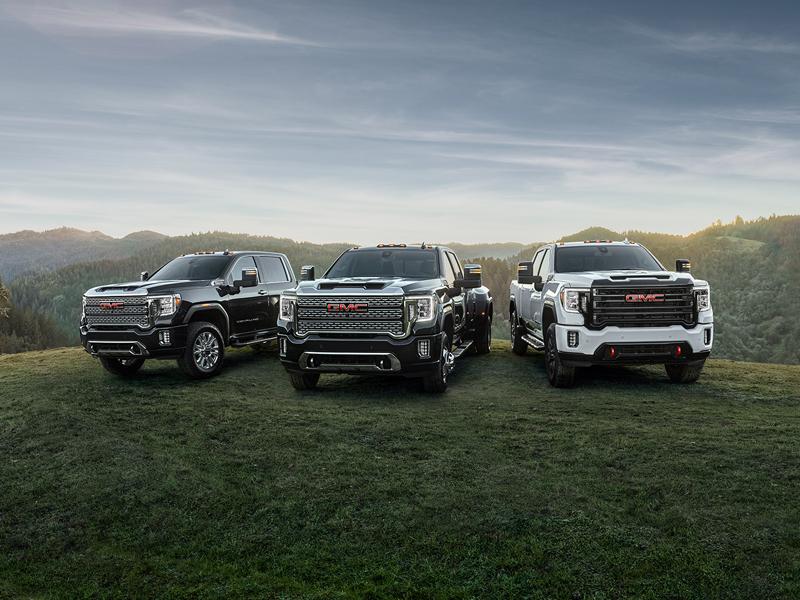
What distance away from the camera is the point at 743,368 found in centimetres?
1277

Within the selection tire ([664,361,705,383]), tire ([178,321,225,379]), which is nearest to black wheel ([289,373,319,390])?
tire ([178,321,225,379])

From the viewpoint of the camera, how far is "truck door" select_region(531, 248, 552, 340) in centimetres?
1143

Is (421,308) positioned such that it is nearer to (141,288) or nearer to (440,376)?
(440,376)

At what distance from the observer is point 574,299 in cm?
969

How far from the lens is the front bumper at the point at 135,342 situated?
10.8 m

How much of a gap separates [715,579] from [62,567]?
4707 mm

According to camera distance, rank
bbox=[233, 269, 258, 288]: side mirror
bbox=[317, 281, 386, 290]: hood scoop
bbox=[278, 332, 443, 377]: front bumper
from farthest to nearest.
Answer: bbox=[233, 269, 258, 288]: side mirror, bbox=[317, 281, 386, 290]: hood scoop, bbox=[278, 332, 443, 377]: front bumper

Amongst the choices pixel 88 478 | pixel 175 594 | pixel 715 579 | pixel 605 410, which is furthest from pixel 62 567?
pixel 605 410

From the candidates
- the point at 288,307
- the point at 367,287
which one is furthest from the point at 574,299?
the point at 288,307

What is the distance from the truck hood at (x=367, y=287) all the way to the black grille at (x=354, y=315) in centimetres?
9

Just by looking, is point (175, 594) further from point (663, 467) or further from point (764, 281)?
point (764, 281)

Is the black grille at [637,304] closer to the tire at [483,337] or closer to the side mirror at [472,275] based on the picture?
the side mirror at [472,275]

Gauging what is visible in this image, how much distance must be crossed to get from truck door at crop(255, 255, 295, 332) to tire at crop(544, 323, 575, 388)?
601 cm

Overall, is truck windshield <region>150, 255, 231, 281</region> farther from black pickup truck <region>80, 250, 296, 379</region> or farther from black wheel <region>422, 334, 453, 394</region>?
black wheel <region>422, 334, 453, 394</region>
